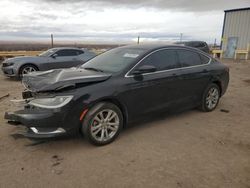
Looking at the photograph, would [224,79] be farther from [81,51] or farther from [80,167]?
[81,51]

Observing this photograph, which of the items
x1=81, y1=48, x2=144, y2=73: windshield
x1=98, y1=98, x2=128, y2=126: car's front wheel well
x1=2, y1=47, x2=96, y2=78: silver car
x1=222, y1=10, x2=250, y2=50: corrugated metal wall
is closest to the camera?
x1=98, y1=98, x2=128, y2=126: car's front wheel well

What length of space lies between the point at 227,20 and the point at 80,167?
24871 mm

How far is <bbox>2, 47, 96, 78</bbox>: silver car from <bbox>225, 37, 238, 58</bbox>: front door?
684 inches

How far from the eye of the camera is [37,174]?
321cm

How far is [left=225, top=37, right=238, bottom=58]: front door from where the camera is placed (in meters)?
23.8

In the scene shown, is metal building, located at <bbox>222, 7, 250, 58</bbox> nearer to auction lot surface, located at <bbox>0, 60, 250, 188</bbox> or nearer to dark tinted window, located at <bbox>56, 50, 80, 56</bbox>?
dark tinted window, located at <bbox>56, 50, 80, 56</bbox>

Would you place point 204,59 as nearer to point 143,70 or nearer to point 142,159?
point 143,70

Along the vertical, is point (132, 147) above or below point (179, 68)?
below

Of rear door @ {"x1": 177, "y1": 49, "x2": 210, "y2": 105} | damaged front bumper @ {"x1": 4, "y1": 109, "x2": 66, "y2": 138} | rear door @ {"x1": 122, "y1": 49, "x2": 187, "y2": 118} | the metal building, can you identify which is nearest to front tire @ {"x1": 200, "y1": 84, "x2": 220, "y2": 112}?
rear door @ {"x1": 177, "y1": 49, "x2": 210, "y2": 105}

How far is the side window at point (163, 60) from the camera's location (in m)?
4.57

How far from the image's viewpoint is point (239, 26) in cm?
2322

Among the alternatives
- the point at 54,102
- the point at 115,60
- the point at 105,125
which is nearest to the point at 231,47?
the point at 115,60

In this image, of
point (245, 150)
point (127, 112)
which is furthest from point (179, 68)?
point (245, 150)

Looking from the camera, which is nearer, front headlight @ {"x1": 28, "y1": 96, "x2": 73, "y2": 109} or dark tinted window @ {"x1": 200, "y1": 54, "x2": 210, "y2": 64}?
front headlight @ {"x1": 28, "y1": 96, "x2": 73, "y2": 109}
